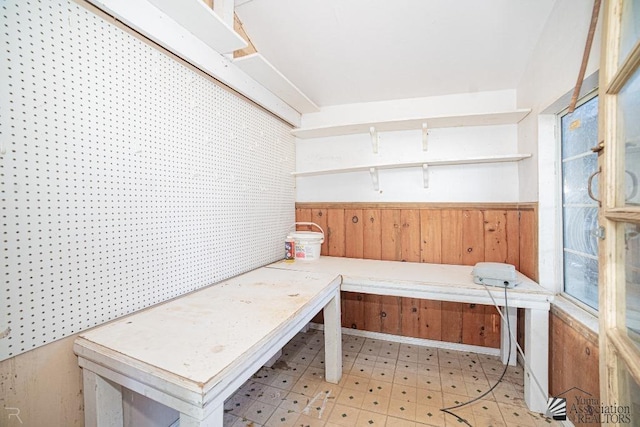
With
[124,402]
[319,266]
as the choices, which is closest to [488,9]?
[319,266]

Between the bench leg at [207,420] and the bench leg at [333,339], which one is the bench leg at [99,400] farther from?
the bench leg at [333,339]

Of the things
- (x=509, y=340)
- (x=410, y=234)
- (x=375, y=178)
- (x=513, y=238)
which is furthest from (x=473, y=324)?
(x=375, y=178)

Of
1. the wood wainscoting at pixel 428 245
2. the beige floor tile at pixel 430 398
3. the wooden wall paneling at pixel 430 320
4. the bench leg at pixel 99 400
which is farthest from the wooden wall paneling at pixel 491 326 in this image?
the bench leg at pixel 99 400

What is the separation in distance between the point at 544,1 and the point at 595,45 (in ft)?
1.64

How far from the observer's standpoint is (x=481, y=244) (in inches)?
80.6

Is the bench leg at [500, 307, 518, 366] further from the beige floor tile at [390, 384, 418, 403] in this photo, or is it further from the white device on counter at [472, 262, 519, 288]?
the beige floor tile at [390, 384, 418, 403]

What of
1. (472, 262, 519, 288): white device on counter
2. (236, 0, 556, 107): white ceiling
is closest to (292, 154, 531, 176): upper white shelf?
(236, 0, 556, 107): white ceiling

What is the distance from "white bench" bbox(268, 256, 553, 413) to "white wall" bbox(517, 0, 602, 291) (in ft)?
0.83

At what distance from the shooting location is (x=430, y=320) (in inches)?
85.9

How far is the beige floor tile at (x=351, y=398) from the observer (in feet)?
5.03

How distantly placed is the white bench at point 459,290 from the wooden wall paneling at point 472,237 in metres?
0.12

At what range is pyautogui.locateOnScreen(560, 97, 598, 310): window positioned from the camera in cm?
129

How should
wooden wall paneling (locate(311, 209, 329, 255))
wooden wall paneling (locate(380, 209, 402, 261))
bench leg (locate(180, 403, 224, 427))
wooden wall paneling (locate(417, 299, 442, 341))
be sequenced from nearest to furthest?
1. bench leg (locate(180, 403, 224, 427))
2. wooden wall paneling (locate(417, 299, 442, 341))
3. wooden wall paneling (locate(380, 209, 402, 261))
4. wooden wall paneling (locate(311, 209, 329, 255))

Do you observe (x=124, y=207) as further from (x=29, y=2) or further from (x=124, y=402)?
(x=124, y=402)
